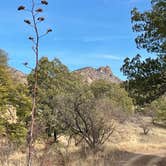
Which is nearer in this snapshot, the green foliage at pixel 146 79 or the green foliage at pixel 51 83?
the green foliage at pixel 146 79

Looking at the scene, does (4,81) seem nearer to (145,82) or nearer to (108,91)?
(145,82)

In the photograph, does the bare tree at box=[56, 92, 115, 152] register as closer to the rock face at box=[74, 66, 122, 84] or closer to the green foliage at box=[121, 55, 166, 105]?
the green foliage at box=[121, 55, 166, 105]

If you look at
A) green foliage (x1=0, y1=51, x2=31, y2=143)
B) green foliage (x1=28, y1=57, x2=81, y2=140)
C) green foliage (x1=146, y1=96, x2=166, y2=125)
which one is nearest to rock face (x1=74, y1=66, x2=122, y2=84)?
green foliage (x1=146, y1=96, x2=166, y2=125)

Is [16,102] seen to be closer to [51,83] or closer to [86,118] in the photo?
[51,83]

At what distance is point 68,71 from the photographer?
111ft

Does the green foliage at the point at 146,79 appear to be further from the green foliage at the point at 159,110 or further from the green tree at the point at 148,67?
the green foliage at the point at 159,110

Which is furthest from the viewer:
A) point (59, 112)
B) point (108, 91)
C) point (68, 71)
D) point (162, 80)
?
point (108, 91)

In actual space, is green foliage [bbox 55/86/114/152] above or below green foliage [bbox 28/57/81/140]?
below

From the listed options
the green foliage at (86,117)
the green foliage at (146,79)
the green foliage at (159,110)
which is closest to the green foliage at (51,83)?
the green foliage at (86,117)

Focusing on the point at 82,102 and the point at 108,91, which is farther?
the point at 108,91

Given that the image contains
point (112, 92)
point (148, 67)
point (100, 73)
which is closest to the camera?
point (148, 67)

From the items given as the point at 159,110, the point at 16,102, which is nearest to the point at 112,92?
the point at 159,110

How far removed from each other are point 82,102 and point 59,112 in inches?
94.4

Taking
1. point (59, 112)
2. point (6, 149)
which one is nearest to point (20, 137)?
point (59, 112)
